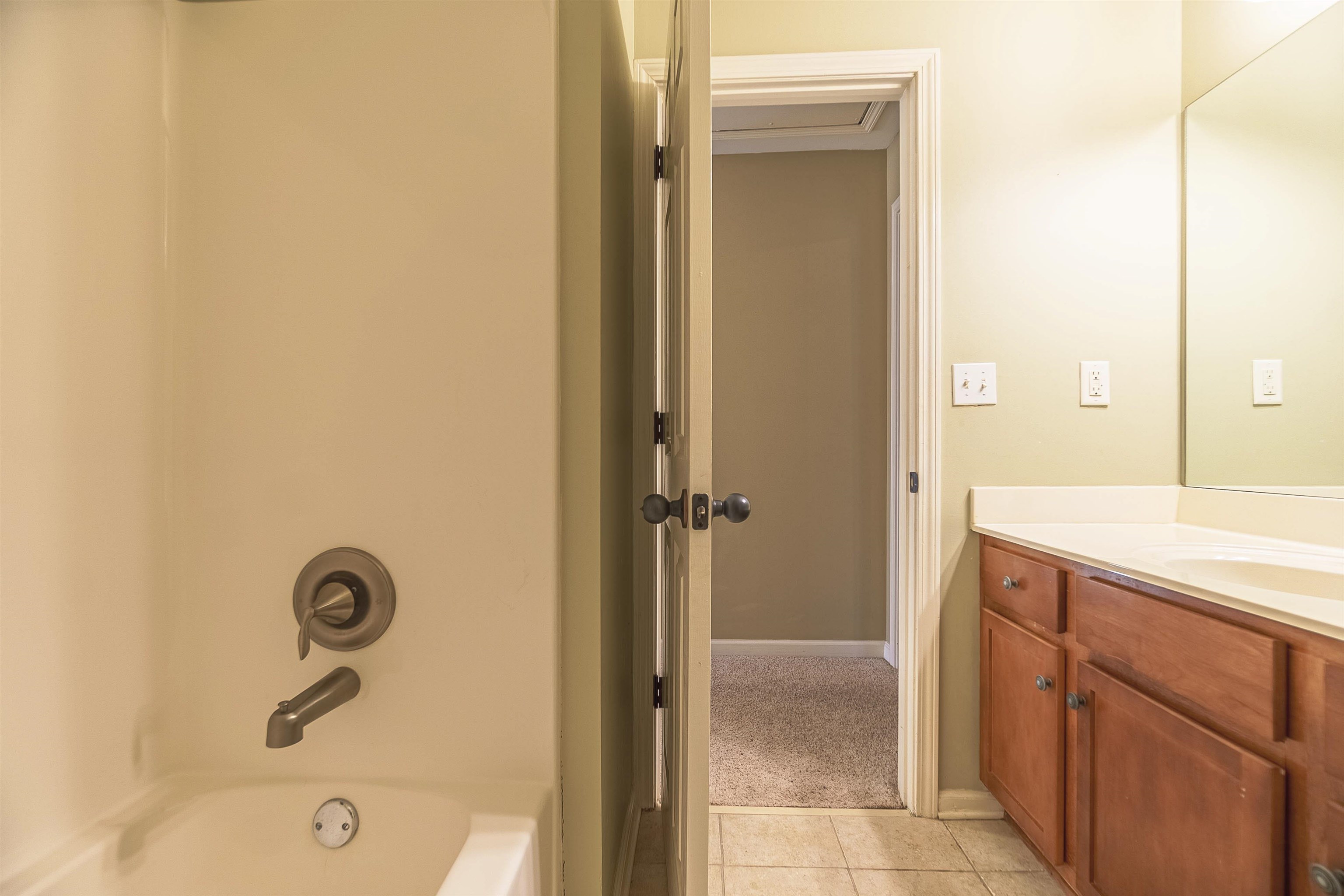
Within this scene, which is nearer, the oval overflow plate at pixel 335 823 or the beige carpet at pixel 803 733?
the oval overflow plate at pixel 335 823

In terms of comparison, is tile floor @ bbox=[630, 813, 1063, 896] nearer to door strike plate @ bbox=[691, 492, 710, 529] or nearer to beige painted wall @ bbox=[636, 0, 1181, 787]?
beige painted wall @ bbox=[636, 0, 1181, 787]

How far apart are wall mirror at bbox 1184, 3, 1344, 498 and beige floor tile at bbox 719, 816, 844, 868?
4.54 feet

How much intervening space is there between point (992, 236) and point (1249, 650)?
1201 mm

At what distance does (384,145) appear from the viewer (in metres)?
1.01

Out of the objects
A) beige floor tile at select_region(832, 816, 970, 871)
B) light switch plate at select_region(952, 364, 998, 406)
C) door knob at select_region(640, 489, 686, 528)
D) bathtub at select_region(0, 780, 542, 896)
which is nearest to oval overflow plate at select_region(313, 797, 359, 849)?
bathtub at select_region(0, 780, 542, 896)

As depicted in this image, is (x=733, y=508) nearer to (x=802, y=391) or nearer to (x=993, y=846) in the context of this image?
(x=993, y=846)

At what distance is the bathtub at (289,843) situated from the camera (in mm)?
856

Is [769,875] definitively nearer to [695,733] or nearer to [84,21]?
[695,733]

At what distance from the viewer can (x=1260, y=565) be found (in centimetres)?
117

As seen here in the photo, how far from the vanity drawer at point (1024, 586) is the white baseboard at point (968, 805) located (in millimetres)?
564

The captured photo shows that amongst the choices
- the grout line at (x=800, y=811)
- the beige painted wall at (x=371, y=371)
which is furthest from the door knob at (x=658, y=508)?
the grout line at (x=800, y=811)

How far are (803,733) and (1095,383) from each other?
1548mm

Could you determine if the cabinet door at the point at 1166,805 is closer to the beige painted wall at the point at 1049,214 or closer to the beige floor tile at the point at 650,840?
the beige painted wall at the point at 1049,214

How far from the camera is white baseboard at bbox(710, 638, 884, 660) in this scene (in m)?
3.11
